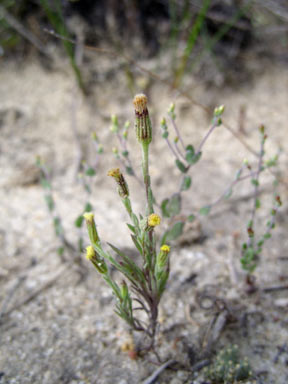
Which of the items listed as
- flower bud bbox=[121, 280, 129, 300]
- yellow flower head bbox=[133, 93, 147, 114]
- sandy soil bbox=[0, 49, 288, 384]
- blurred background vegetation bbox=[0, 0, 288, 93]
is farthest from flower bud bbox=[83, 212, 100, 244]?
blurred background vegetation bbox=[0, 0, 288, 93]

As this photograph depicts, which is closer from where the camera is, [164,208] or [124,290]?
[124,290]

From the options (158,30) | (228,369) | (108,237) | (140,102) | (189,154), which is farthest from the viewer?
(158,30)

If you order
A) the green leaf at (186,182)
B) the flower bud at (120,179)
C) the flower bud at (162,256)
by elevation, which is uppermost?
the green leaf at (186,182)

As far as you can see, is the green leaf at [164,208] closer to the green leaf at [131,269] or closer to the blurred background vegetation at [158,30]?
the green leaf at [131,269]

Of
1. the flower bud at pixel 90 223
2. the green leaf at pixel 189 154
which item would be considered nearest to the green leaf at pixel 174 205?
the green leaf at pixel 189 154

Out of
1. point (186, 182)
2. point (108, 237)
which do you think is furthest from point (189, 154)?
point (108, 237)

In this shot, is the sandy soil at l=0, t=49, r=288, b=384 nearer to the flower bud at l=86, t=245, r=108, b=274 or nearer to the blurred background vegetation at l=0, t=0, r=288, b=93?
the blurred background vegetation at l=0, t=0, r=288, b=93

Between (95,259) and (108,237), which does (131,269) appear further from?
(108,237)
